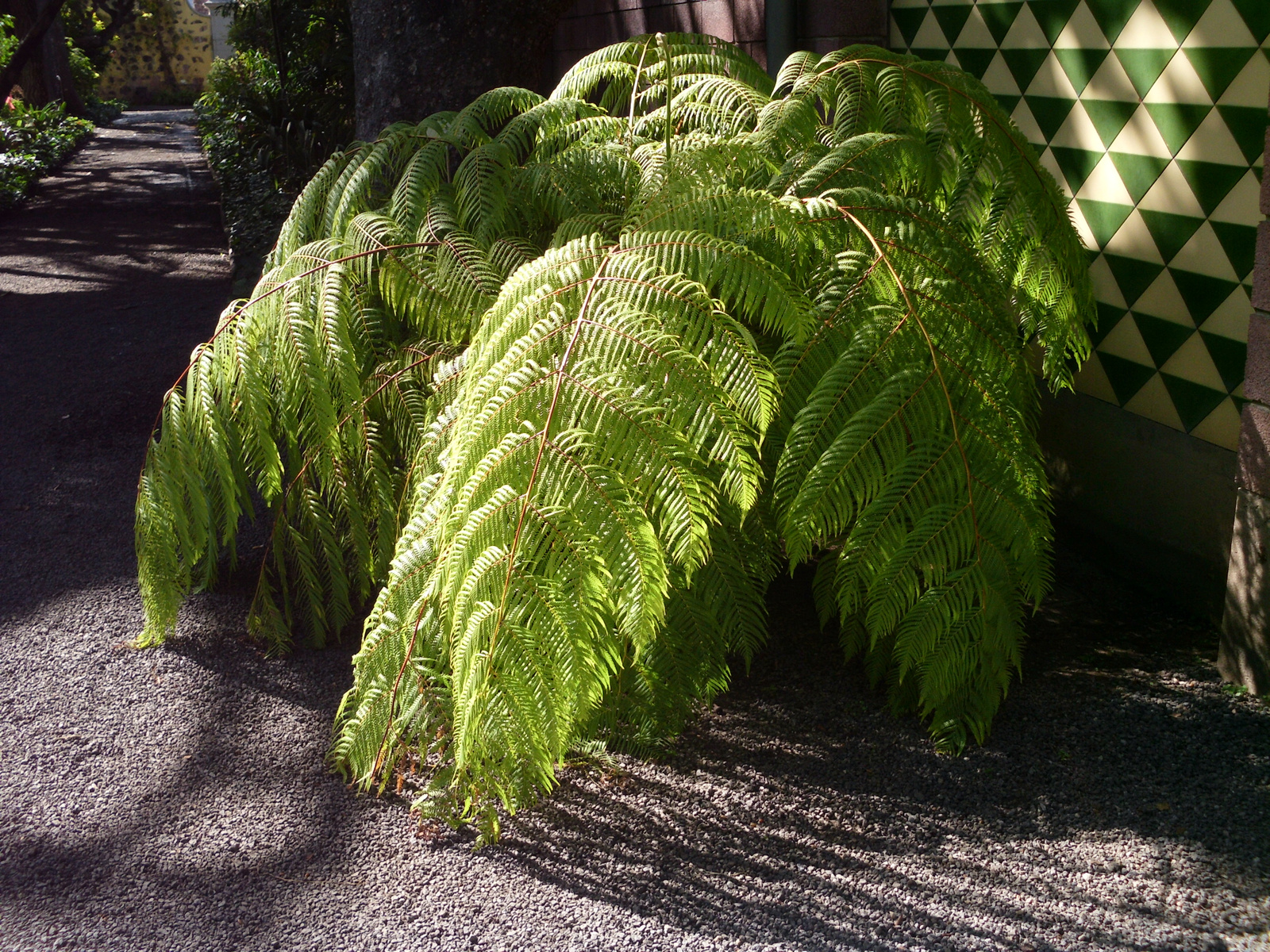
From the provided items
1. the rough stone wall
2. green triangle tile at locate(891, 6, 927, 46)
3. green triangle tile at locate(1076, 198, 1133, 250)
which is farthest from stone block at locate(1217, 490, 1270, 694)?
the rough stone wall

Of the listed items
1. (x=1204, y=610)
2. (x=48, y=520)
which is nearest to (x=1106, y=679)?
(x=1204, y=610)

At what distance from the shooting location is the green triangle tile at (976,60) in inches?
136

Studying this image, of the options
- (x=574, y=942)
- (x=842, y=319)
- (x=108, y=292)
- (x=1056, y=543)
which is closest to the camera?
(x=574, y=942)

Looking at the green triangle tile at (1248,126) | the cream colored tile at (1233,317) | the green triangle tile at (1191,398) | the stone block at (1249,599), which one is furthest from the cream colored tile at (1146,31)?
the stone block at (1249,599)

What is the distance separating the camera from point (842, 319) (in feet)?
6.85

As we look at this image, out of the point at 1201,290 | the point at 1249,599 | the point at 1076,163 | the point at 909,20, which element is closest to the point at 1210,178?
the point at 1201,290

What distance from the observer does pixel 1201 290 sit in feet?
9.37

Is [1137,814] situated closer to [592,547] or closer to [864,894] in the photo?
[864,894]

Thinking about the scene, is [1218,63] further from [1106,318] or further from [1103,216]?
[1106,318]

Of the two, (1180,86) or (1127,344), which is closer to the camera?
(1180,86)

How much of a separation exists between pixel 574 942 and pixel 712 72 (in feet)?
7.48

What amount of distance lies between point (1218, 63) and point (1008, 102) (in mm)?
788

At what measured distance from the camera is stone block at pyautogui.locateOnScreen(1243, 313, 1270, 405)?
7.98 ft

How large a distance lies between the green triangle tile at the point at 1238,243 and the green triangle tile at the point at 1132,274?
0.22 m
